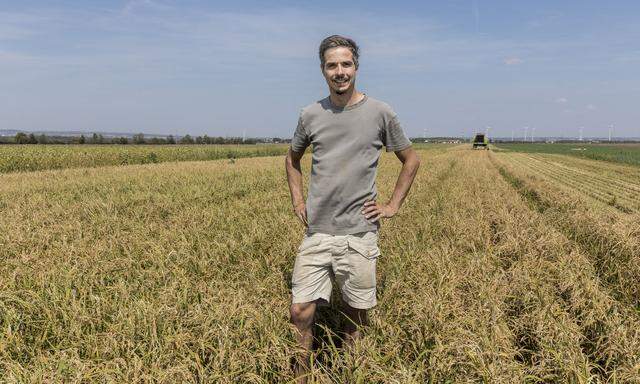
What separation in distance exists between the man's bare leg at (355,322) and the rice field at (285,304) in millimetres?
91

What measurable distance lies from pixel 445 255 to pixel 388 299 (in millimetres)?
1402

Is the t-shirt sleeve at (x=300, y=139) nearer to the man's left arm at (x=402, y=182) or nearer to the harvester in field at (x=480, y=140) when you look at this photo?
the man's left arm at (x=402, y=182)

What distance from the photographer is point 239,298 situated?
3188 mm

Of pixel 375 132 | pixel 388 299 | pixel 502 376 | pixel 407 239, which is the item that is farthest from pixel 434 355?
pixel 407 239

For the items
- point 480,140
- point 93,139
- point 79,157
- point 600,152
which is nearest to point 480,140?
point 480,140

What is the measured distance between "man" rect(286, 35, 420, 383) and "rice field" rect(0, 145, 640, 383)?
336 millimetres

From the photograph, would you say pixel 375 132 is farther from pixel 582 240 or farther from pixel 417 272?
pixel 582 240

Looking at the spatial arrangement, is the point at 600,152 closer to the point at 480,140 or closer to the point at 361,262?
the point at 480,140

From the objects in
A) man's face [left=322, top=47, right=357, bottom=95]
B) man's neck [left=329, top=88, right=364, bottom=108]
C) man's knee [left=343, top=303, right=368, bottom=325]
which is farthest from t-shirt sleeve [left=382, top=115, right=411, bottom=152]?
man's knee [left=343, top=303, right=368, bottom=325]

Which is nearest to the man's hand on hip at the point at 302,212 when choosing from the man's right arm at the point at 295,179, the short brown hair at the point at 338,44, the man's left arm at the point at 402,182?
the man's right arm at the point at 295,179

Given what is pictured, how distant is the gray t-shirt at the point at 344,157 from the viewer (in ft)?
8.96

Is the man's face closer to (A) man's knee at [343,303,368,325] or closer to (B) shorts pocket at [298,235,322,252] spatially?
(B) shorts pocket at [298,235,322,252]

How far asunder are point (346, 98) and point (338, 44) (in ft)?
1.17

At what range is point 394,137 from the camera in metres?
2.88
